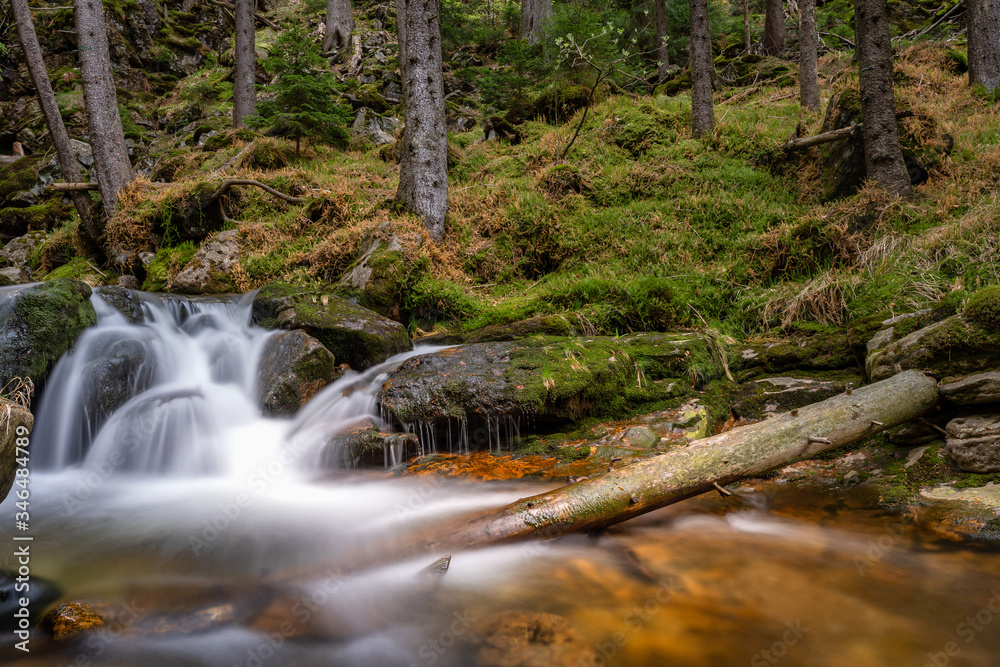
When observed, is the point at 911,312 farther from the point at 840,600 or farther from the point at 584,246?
the point at 584,246

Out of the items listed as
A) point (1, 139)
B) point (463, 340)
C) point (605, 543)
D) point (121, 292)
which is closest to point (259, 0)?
point (1, 139)

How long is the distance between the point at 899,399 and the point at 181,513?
19.0 feet

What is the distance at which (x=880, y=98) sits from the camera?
6.55 metres

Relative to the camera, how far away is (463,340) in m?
7.06

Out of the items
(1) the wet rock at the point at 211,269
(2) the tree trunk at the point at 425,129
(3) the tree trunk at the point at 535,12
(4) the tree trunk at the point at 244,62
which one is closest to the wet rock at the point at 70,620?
(1) the wet rock at the point at 211,269

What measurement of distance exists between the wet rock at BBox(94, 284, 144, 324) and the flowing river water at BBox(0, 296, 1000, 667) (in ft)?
9.78

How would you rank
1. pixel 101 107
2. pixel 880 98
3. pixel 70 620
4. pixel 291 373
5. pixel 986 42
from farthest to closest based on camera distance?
pixel 101 107
pixel 986 42
pixel 880 98
pixel 291 373
pixel 70 620

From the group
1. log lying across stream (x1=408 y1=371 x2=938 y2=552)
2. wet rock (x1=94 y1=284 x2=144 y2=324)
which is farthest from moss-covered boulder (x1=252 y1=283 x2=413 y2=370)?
log lying across stream (x1=408 y1=371 x2=938 y2=552)

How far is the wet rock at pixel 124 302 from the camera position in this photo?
23.1 feet

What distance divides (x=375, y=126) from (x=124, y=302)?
10.3 meters

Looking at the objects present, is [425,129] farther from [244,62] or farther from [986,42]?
[986,42]

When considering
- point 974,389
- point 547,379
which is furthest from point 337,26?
point 974,389

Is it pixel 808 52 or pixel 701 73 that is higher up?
pixel 808 52

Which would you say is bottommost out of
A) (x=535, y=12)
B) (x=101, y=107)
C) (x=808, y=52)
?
(x=808, y=52)
